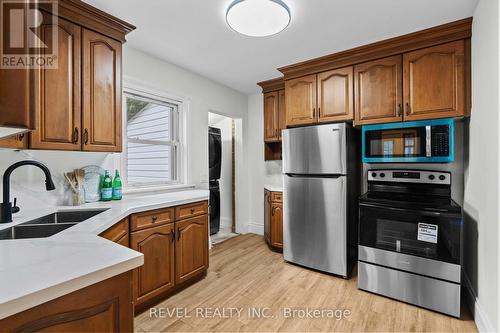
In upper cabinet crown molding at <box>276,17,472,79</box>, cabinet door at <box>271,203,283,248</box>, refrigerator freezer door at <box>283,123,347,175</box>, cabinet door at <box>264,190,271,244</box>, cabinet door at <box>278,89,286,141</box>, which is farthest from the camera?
cabinet door at <box>278,89,286,141</box>

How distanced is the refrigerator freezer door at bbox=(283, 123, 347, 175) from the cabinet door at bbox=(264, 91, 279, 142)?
0.73 meters

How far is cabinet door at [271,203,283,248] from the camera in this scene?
3.31m

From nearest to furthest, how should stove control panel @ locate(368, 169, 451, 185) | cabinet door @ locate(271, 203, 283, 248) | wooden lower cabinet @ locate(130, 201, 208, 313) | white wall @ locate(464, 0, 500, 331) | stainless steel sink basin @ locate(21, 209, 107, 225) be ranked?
white wall @ locate(464, 0, 500, 331) → stainless steel sink basin @ locate(21, 209, 107, 225) → wooden lower cabinet @ locate(130, 201, 208, 313) → stove control panel @ locate(368, 169, 451, 185) → cabinet door @ locate(271, 203, 283, 248)

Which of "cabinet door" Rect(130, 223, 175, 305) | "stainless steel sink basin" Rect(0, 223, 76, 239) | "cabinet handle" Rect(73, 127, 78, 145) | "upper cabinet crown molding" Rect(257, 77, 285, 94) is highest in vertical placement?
"upper cabinet crown molding" Rect(257, 77, 285, 94)

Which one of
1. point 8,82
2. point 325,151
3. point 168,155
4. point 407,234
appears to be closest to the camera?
point 8,82

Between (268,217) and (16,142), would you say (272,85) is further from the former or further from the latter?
(16,142)

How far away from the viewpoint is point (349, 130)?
2.59 m

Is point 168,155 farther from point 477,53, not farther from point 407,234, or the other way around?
point 477,53

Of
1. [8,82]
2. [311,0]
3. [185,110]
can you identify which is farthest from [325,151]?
[8,82]

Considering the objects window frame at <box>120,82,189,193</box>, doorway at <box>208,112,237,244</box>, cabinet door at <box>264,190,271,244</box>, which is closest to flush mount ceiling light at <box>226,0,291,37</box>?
window frame at <box>120,82,189,193</box>

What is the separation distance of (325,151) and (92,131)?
7.10ft

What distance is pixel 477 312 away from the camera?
184cm

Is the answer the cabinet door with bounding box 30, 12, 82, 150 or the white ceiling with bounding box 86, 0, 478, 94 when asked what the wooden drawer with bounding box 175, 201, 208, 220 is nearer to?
the cabinet door with bounding box 30, 12, 82, 150

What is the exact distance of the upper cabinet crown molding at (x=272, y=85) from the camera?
349 cm
